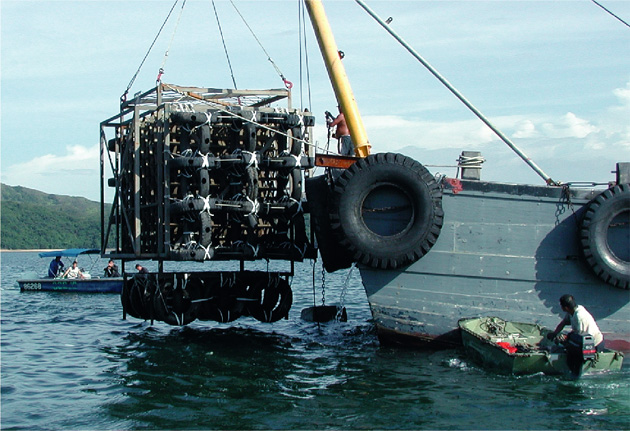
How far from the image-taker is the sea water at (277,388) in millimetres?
9047

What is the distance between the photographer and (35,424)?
9281mm

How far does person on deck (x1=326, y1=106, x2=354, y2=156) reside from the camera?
45.9 ft

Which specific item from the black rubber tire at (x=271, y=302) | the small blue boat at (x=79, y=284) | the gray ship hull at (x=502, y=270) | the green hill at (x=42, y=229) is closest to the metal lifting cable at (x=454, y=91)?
the gray ship hull at (x=502, y=270)

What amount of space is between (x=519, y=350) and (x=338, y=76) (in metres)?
6.03

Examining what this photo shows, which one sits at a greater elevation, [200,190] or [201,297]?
[200,190]

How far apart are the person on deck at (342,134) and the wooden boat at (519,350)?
162 inches

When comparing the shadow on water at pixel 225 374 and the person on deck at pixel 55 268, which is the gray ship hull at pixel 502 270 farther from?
the person on deck at pixel 55 268

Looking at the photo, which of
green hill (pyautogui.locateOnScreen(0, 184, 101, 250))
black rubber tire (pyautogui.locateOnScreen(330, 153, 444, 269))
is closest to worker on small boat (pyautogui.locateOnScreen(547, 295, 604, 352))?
black rubber tire (pyautogui.locateOnScreen(330, 153, 444, 269))

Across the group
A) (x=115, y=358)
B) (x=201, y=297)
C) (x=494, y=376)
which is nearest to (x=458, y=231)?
(x=494, y=376)

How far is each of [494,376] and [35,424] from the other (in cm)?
632

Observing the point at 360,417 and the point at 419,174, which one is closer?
the point at 360,417

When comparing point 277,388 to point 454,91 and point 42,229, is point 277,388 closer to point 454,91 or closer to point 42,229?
point 454,91

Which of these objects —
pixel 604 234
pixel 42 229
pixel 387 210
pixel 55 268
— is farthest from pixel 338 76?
pixel 42 229

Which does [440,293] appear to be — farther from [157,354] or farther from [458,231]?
[157,354]
